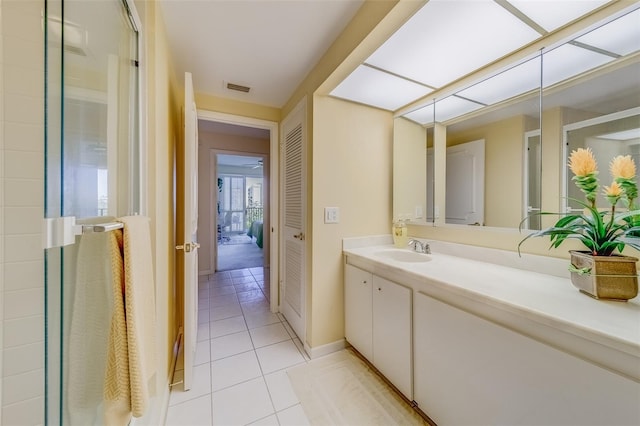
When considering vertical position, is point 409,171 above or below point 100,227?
above

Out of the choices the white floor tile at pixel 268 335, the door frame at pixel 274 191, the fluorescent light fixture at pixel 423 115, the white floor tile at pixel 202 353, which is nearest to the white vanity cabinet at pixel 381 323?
the white floor tile at pixel 268 335

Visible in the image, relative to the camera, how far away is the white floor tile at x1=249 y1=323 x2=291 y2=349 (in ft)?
6.56

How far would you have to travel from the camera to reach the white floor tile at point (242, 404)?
129 cm

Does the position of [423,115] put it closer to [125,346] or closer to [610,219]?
[610,219]

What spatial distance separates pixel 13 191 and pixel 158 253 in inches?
26.3

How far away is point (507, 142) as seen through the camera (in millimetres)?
1416

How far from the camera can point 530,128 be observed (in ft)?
4.28

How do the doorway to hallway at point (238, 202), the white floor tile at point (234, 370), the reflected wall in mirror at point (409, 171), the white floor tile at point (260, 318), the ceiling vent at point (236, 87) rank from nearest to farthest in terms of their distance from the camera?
the white floor tile at point (234, 370)
the reflected wall in mirror at point (409, 171)
the ceiling vent at point (236, 87)
the white floor tile at point (260, 318)
the doorway to hallway at point (238, 202)

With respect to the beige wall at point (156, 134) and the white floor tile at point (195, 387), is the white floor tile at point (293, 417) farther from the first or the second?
the beige wall at point (156, 134)

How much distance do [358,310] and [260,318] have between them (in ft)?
3.99

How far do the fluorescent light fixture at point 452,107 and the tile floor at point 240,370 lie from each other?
7.06 feet

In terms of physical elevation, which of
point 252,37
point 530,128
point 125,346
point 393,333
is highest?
point 252,37

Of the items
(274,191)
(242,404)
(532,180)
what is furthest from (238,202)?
(532,180)

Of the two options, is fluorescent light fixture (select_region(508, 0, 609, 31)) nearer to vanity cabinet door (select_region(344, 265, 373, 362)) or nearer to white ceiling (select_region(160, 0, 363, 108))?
white ceiling (select_region(160, 0, 363, 108))
